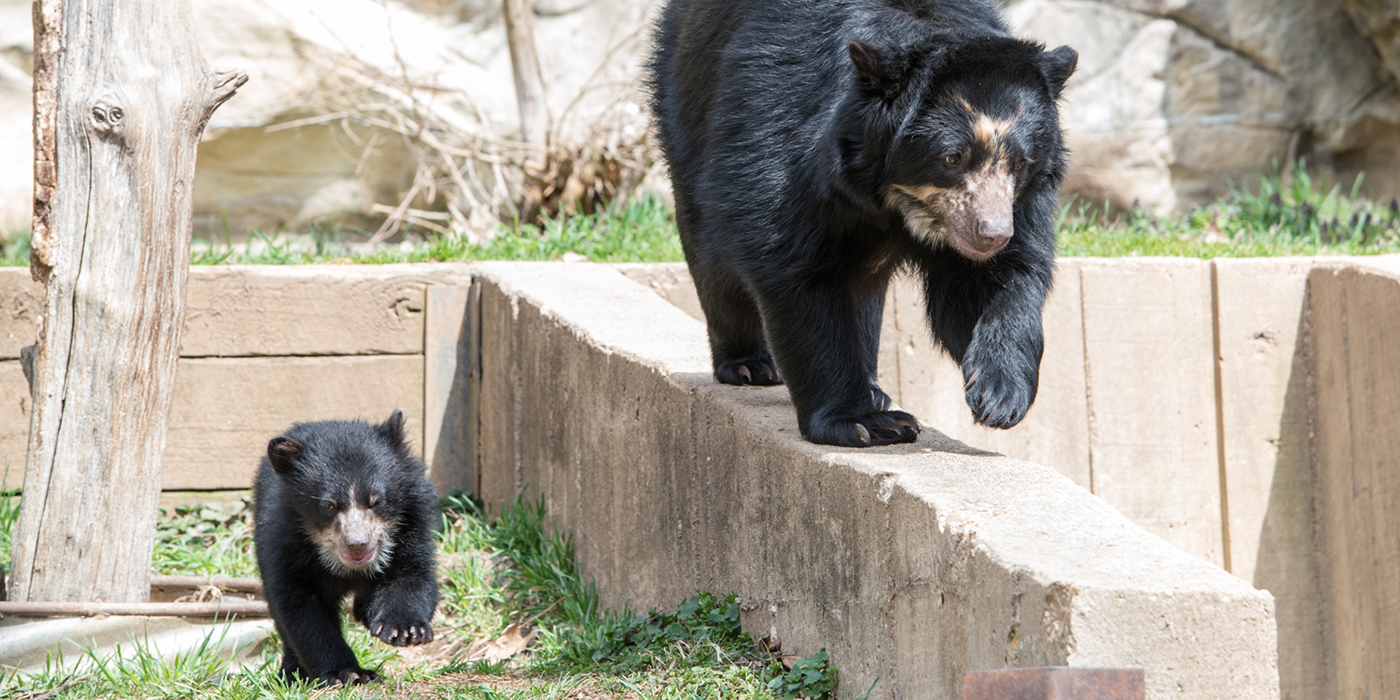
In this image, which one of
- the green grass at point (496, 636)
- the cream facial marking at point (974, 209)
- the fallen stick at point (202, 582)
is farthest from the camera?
the fallen stick at point (202, 582)

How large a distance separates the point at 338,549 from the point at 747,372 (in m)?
1.29

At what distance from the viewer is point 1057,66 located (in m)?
3.12

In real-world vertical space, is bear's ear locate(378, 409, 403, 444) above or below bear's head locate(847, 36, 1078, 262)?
below

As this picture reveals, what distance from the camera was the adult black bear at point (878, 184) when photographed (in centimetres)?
301

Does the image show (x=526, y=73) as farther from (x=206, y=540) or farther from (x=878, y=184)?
(x=878, y=184)

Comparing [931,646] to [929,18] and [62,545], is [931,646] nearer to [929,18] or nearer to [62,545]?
[929,18]

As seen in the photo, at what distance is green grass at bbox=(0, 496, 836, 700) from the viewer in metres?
3.06

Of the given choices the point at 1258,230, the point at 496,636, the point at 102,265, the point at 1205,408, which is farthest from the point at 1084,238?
the point at 102,265

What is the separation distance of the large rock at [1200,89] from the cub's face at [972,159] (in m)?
7.30

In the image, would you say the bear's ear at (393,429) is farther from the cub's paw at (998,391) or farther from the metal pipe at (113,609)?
the cub's paw at (998,391)

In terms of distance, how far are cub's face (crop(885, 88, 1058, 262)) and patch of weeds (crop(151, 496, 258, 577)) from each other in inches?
133

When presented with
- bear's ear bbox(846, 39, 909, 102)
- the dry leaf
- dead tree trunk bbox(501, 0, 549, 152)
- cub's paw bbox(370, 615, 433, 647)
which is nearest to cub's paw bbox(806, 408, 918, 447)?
bear's ear bbox(846, 39, 909, 102)

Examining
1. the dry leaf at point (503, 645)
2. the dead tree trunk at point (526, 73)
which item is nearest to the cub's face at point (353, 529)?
the dry leaf at point (503, 645)

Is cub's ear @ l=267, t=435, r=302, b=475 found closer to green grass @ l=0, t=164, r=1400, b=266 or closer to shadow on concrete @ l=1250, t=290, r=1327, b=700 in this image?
green grass @ l=0, t=164, r=1400, b=266
